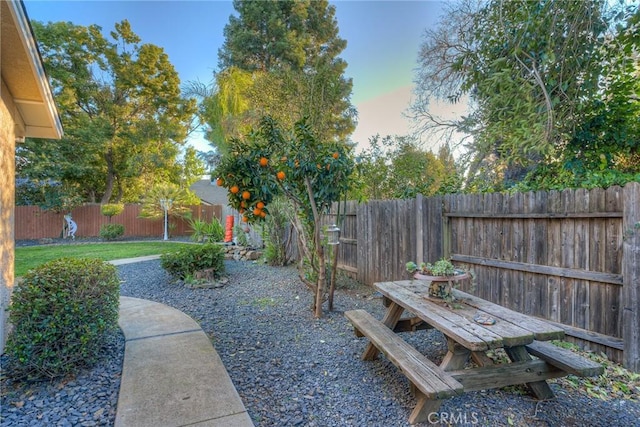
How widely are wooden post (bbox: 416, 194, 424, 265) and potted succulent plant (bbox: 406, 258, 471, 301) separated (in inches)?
80.3

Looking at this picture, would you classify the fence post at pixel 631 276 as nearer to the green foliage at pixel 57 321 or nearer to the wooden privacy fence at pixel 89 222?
the green foliage at pixel 57 321

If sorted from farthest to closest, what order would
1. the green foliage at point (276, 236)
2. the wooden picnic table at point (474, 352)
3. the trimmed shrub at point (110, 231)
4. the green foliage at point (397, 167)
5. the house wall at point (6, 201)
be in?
1. the trimmed shrub at point (110, 231)
2. the green foliage at point (276, 236)
3. the green foliage at point (397, 167)
4. the house wall at point (6, 201)
5. the wooden picnic table at point (474, 352)

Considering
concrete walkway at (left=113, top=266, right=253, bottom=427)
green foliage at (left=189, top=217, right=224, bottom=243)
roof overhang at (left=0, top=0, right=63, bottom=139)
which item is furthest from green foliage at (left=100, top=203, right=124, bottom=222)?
concrete walkway at (left=113, top=266, right=253, bottom=427)

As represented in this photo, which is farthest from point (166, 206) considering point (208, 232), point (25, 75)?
point (25, 75)

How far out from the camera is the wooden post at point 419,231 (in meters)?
4.70

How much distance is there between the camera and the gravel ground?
6.96 ft

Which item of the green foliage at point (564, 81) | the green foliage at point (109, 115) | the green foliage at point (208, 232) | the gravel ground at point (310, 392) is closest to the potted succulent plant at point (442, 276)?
the gravel ground at point (310, 392)

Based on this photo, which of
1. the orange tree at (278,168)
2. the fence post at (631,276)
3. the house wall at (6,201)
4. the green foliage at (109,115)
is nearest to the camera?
the fence post at (631,276)

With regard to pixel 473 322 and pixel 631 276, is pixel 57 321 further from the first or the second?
pixel 631 276

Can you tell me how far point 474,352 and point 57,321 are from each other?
3151mm

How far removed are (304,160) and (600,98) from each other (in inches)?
162

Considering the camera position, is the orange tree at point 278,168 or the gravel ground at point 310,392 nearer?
the gravel ground at point 310,392

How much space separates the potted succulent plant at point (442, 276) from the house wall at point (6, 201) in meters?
3.73

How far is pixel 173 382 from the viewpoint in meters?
2.45
